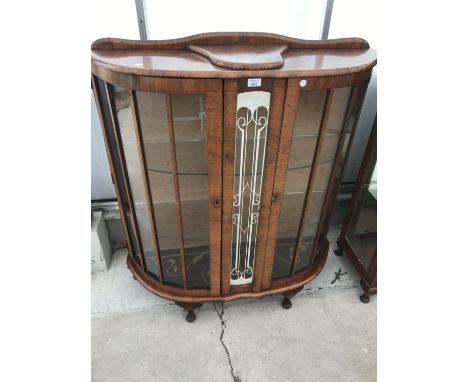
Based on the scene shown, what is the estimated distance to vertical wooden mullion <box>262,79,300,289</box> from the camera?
80 centimetres

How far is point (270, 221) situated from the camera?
3.40 ft

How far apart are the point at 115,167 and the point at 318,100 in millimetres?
627

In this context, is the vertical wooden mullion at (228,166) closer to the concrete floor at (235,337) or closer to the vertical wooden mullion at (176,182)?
the vertical wooden mullion at (176,182)

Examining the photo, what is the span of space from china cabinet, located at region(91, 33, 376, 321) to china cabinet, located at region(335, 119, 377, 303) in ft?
0.83

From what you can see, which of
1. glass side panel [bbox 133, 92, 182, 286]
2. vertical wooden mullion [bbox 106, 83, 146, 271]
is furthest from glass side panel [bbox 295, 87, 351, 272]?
vertical wooden mullion [bbox 106, 83, 146, 271]

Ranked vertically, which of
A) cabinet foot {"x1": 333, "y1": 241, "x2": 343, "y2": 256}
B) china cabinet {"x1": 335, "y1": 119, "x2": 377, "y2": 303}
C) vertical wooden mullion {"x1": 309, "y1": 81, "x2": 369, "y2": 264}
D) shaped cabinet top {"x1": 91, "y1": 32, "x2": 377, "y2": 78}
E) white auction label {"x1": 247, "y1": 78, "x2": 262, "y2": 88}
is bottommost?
cabinet foot {"x1": 333, "y1": 241, "x2": 343, "y2": 256}

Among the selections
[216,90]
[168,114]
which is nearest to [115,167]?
[168,114]

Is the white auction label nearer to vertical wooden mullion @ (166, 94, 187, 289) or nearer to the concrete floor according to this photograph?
vertical wooden mullion @ (166, 94, 187, 289)

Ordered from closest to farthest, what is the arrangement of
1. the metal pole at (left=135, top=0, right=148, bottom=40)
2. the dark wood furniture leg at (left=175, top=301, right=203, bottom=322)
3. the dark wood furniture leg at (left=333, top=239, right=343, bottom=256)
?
the metal pole at (left=135, top=0, right=148, bottom=40) < the dark wood furniture leg at (left=175, top=301, right=203, bottom=322) < the dark wood furniture leg at (left=333, top=239, right=343, bottom=256)

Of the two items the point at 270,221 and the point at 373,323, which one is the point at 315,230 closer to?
the point at 270,221

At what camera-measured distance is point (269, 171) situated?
921mm

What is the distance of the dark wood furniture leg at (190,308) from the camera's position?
122 centimetres

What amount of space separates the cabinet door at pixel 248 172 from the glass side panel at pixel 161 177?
0.54 ft

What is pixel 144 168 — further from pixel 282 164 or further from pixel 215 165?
pixel 282 164
